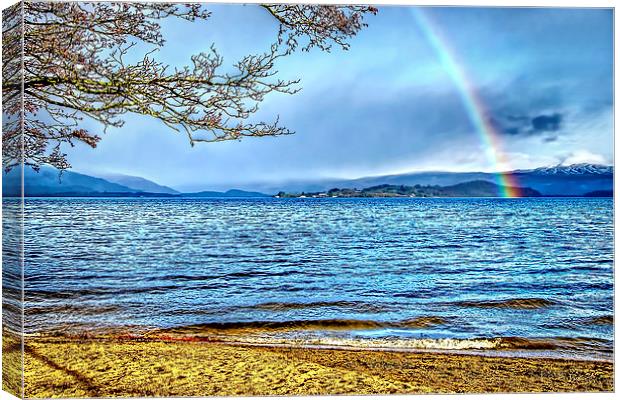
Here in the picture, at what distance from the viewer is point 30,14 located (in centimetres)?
390

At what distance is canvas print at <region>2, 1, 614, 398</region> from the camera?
13.2 feet

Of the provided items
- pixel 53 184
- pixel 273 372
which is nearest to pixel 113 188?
pixel 53 184

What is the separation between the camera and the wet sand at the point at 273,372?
413 cm

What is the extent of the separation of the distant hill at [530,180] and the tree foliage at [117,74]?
0.75 meters

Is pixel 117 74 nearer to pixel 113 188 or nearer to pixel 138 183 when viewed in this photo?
pixel 138 183

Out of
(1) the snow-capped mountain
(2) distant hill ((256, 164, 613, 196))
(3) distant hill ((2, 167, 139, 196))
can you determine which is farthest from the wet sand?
(1) the snow-capped mountain

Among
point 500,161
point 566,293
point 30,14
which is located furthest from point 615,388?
point 30,14

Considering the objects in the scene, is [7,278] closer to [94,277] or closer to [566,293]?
[94,277]

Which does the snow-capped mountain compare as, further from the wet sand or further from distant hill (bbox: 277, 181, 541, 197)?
the wet sand

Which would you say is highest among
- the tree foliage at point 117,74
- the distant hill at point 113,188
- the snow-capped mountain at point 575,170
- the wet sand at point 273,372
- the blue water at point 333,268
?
the tree foliage at point 117,74

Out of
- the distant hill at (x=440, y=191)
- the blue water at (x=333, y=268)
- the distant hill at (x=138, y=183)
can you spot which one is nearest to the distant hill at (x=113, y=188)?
the distant hill at (x=138, y=183)

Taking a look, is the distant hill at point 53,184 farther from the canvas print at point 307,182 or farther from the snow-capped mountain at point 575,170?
the snow-capped mountain at point 575,170

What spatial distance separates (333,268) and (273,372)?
8.28 ft

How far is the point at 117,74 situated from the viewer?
400 centimetres
